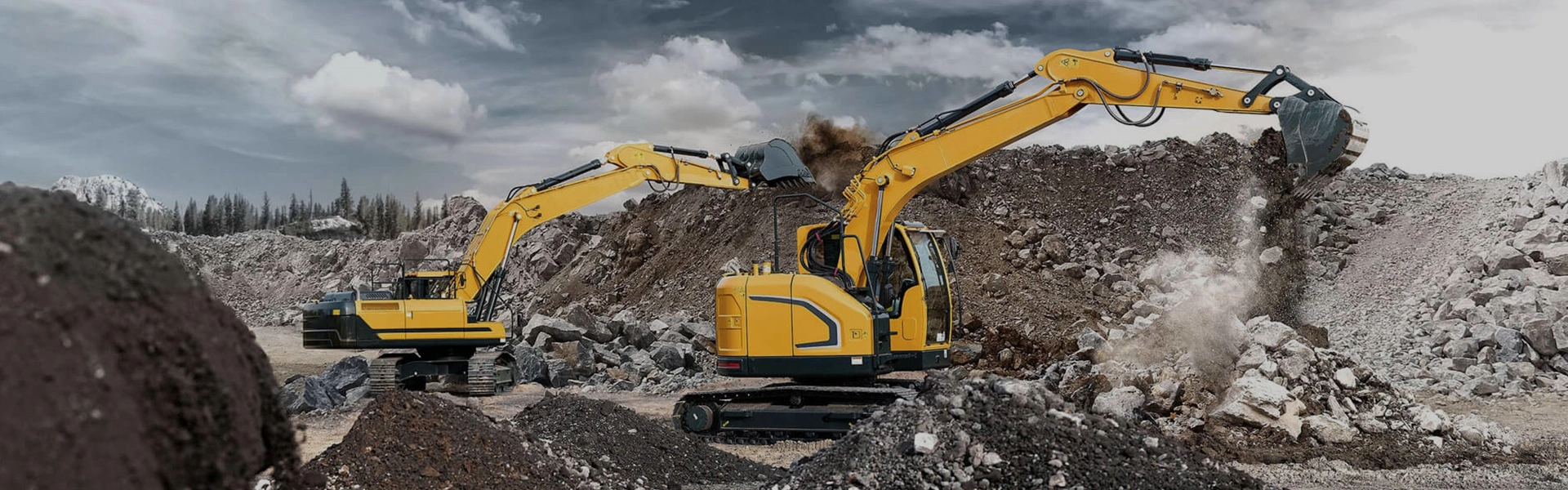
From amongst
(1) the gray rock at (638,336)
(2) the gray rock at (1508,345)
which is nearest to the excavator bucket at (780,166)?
(1) the gray rock at (638,336)

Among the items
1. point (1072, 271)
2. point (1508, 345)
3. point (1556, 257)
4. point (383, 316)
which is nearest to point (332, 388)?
point (383, 316)

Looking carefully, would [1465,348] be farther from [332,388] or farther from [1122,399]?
[332,388]

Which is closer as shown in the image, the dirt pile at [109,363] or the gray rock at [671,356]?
the dirt pile at [109,363]

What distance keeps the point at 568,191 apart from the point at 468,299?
1.83m

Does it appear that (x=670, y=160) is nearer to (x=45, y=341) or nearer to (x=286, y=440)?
(x=286, y=440)

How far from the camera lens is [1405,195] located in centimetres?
2227

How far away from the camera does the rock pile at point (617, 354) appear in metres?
15.5

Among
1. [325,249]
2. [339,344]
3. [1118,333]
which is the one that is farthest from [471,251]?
[325,249]

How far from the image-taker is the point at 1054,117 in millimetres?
10078

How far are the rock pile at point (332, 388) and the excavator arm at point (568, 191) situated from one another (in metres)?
1.92

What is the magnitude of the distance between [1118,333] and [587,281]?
1806cm

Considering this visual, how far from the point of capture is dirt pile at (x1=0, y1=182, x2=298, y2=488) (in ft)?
8.98

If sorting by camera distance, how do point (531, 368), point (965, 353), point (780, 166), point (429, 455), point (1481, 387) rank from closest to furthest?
point (429, 455), point (780, 166), point (1481, 387), point (965, 353), point (531, 368)

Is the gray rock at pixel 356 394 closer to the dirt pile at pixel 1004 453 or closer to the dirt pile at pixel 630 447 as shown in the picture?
the dirt pile at pixel 630 447
